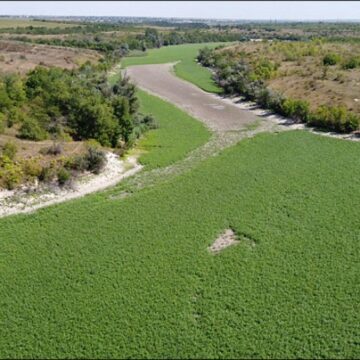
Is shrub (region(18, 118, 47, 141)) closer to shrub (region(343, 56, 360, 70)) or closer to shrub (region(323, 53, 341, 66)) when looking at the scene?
shrub (region(343, 56, 360, 70))

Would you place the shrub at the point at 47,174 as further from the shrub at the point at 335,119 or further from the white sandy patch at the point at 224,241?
the shrub at the point at 335,119

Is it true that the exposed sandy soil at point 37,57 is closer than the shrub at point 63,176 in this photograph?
No

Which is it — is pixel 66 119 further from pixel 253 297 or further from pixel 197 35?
pixel 197 35

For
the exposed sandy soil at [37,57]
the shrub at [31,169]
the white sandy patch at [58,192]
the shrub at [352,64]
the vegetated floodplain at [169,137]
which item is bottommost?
the white sandy patch at [58,192]

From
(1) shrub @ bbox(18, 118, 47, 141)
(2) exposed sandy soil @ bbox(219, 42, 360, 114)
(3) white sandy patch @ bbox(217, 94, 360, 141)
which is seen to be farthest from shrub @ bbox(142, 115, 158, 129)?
(2) exposed sandy soil @ bbox(219, 42, 360, 114)

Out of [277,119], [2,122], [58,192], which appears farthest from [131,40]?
[58,192]

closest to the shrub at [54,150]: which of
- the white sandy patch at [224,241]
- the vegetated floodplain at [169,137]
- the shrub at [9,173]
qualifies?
the shrub at [9,173]

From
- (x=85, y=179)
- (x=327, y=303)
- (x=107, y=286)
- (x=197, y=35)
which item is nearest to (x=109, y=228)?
(x=107, y=286)
